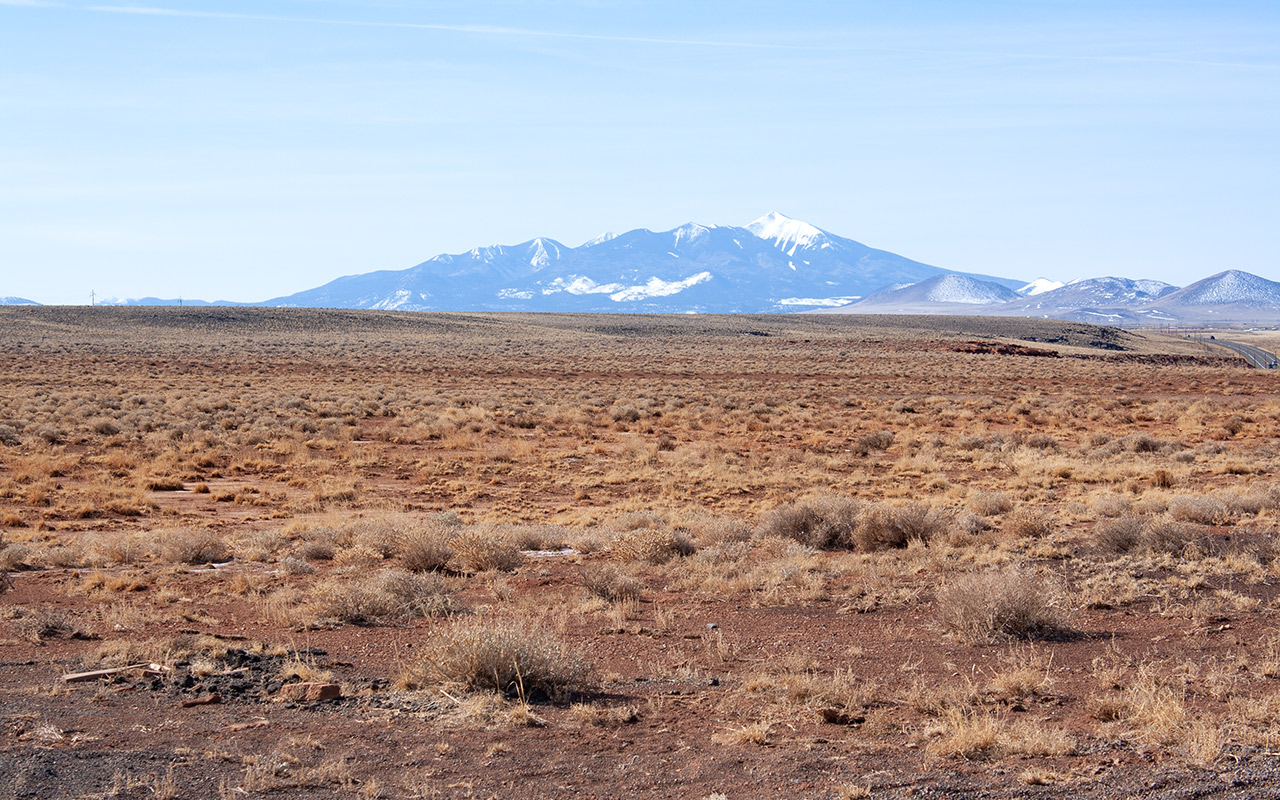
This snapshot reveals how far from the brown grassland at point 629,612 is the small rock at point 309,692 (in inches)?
0.7

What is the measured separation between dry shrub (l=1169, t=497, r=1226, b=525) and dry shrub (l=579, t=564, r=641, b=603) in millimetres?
7944

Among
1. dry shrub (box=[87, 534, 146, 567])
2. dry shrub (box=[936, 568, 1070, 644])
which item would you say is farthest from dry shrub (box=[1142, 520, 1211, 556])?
dry shrub (box=[87, 534, 146, 567])

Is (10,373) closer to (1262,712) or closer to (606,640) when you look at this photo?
(606,640)

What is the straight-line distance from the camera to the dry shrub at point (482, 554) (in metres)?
11.3

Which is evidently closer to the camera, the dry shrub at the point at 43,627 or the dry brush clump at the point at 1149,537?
the dry shrub at the point at 43,627

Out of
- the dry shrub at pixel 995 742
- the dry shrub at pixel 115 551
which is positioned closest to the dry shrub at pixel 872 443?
the dry shrub at pixel 115 551

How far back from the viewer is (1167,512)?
44.0 ft

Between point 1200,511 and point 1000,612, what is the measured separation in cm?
649

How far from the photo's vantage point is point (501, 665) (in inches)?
268

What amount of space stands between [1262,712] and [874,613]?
145 inches

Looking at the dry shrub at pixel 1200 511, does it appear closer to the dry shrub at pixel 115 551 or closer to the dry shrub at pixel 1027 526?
the dry shrub at pixel 1027 526

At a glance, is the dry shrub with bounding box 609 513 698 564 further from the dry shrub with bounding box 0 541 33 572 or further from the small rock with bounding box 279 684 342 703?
the dry shrub with bounding box 0 541 33 572

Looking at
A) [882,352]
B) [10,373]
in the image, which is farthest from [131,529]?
[882,352]

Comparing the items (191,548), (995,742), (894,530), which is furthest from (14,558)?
(995,742)
